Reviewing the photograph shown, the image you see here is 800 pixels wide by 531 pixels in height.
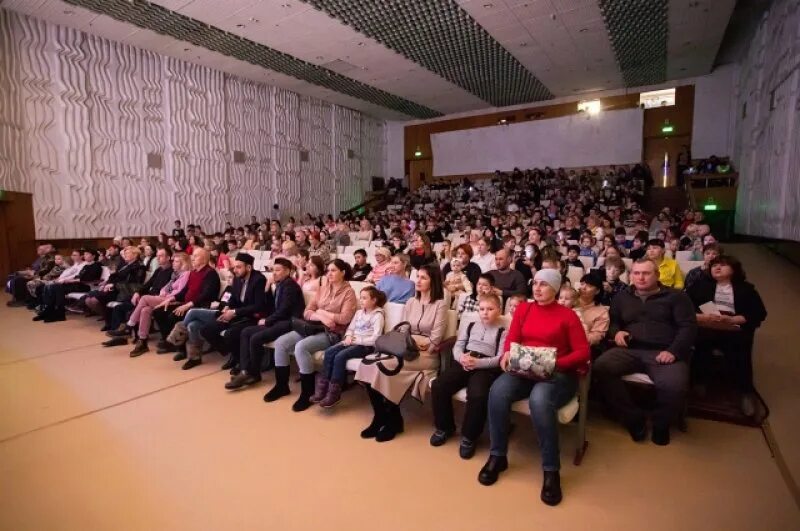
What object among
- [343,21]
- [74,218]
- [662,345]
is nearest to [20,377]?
Result: [662,345]

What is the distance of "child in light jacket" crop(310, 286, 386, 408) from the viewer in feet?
10.2

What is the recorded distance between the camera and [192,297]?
15.4 feet

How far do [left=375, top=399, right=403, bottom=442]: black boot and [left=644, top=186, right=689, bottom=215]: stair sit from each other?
12274 millimetres

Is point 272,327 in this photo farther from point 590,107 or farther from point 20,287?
point 590,107

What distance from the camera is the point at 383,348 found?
2922 millimetres

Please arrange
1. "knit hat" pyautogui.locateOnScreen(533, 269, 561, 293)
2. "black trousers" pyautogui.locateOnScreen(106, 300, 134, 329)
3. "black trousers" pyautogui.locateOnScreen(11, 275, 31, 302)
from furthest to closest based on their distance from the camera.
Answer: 1. "black trousers" pyautogui.locateOnScreen(11, 275, 31, 302)
2. "black trousers" pyautogui.locateOnScreen(106, 300, 134, 329)
3. "knit hat" pyautogui.locateOnScreen(533, 269, 561, 293)

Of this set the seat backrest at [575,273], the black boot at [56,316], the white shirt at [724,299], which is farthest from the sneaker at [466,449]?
the black boot at [56,316]

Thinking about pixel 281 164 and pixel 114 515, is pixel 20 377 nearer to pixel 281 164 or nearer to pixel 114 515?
pixel 114 515

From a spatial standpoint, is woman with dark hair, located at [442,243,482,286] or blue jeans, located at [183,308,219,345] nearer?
blue jeans, located at [183,308,219,345]

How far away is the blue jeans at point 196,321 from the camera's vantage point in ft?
13.9

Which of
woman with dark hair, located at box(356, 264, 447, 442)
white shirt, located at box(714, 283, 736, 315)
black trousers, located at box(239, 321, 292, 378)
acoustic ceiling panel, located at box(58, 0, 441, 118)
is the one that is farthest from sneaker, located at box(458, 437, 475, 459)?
acoustic ceiling panel, located at box(58, 0, 441, 118)

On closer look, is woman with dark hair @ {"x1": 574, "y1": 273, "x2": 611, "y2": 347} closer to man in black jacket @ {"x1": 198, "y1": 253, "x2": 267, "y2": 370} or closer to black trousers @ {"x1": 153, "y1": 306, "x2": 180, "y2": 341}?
man in black jacket @ {"x1": 198, "y1": 253, "x2": 267, "y2": 370}

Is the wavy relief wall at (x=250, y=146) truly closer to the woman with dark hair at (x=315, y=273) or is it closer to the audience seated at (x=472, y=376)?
the woman with dark hair at (x=315, y=273)

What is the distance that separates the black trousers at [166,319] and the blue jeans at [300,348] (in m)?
1.88
